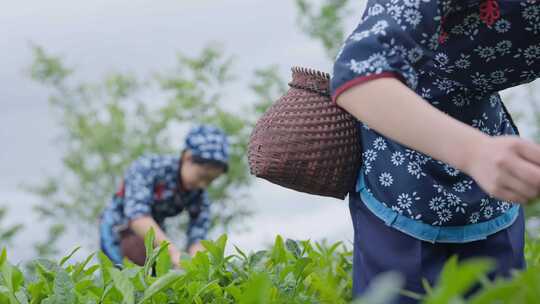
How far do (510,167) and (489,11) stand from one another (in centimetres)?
42

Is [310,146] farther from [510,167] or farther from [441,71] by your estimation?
[510,167]

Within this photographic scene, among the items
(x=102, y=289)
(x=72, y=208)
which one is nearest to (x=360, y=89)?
(x=102, y=289)

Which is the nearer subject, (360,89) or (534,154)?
(534,154)

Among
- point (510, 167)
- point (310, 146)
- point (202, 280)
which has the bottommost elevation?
point (202, 280)

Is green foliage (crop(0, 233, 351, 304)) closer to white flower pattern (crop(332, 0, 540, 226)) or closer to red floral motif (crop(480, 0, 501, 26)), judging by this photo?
white flower pattern (crop(332, 0, 540, 226))

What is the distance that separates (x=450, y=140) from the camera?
908 millimetres

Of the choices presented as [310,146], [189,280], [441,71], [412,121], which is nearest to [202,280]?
[189,280]

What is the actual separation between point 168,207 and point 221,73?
27.3 ft

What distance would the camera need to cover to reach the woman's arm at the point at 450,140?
2.80ft

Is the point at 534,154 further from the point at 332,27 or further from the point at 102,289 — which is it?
the point at 332,27

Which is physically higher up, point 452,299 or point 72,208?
point 452,299

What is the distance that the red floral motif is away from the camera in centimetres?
119

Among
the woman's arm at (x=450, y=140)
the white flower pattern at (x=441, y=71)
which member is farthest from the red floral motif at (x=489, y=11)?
the woman's arm at (x=450, y=140)

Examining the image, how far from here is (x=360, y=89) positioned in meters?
0.99
